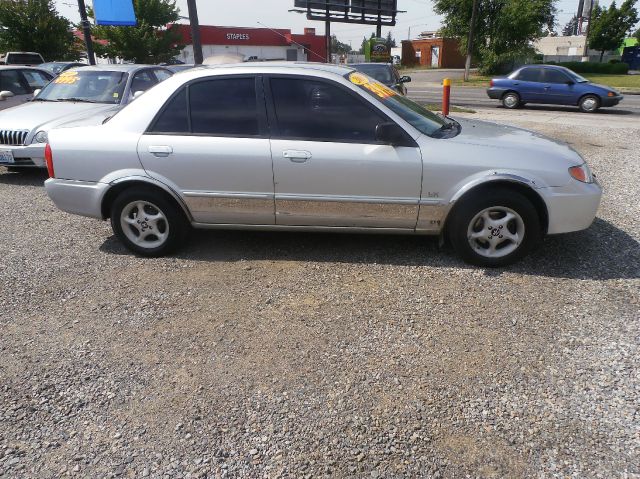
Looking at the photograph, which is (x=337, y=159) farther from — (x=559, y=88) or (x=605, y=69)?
(x=605, y=69)

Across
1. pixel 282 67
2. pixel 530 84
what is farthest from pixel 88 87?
pixel 530 84

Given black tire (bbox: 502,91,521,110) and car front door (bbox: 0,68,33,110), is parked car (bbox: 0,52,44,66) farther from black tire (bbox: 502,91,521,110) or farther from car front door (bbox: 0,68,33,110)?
black tire (bbox: 502,91,521,110)

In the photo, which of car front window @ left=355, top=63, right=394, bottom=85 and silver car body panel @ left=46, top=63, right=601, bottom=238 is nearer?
silver car body panel @ left=46, top=63, right=601, bottom=238

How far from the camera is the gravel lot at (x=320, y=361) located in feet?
7.72

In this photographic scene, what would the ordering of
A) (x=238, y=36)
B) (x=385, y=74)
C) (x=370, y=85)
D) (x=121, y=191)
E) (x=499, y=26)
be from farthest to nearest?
1. (x=238, y=36)
2. (x=499, y=26)
3. (x=385, y=74)
4. (x=121, y=191)
5. (x=370, y=85)

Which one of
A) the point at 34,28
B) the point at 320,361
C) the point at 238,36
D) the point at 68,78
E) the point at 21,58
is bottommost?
the point at 320,361

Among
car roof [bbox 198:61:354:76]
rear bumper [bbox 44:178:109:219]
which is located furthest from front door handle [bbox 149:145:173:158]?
car roof [bbox 198:61:354:76]

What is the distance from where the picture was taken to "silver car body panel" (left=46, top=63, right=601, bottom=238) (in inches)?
155

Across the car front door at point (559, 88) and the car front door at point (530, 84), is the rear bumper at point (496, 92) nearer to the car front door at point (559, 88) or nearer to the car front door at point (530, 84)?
the car front door at point (530, 84)

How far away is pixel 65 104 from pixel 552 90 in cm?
1503

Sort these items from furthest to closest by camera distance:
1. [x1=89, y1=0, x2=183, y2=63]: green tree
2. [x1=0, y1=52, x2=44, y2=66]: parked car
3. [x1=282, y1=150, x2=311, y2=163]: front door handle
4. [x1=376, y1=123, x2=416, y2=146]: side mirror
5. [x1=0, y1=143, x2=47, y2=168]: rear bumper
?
[x1=89, y1=0, x2=183, y2=63]: green tree
[x1=0, y1=52, x2=44, y2=66]: parked car
[x1=0, y1=143, x2=47, y2=168]: rear bumper
[x1=282, y1=150, x2=311, y2=163]: front door handle
[x1=376, y1=123, x2=416, y2=146]: side mirror

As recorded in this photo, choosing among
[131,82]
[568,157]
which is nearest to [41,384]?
[568,157]

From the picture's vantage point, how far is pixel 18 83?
10266 mm

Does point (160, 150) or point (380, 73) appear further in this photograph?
point (380, 73)
